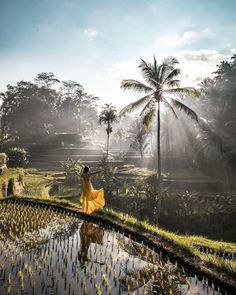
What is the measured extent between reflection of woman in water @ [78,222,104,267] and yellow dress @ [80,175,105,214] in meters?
0.67

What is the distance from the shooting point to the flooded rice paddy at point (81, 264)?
532 centimetres

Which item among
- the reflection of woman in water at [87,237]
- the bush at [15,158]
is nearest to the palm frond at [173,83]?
the reflection of woman in water at [87,237]

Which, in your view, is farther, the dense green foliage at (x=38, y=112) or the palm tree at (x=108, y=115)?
the dense green foliage at (x=38, y=112)

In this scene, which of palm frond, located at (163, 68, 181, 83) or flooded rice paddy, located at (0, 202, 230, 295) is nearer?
flooded rice paddy, located at (0, 202, 230, 295)

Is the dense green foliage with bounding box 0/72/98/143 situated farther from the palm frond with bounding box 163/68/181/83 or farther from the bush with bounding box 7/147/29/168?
the palm frond with bounding box 163/68/181/83

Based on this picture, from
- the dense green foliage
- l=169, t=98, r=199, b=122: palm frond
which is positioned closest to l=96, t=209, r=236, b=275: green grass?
l=169, t=98, r=199, b=122: palm frond

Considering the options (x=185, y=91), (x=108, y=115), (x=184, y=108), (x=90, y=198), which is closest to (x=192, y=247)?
(x=90, y=198)

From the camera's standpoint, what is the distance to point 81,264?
638 cm

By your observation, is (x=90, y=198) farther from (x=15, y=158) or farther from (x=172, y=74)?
(x=15, y=158)

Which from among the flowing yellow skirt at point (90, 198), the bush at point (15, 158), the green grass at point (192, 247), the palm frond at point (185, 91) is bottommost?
the green grass at point (192, 247)

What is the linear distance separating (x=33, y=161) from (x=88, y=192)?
109 feet

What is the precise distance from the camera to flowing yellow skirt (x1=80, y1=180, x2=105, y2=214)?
10.3 m

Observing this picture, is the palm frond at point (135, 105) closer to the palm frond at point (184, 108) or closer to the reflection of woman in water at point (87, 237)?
the palm frond at point (184, 108)

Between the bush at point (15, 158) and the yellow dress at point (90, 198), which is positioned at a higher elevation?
the bush at point (15, 158)
